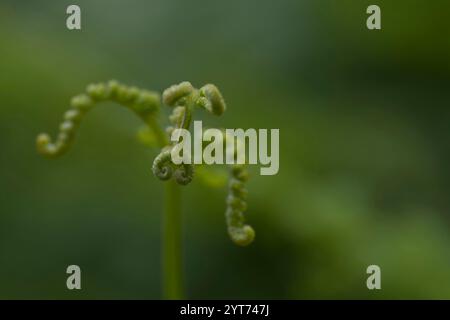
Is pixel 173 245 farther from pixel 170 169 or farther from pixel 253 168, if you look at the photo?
pixel 253 168

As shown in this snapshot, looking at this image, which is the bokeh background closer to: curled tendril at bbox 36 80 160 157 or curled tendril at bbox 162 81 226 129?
curled tendril at bbox 36 80 160 157

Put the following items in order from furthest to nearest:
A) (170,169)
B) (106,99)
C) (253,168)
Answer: (253,168) → (106,99) → (170,169)

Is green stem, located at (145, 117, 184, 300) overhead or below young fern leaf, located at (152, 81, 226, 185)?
below

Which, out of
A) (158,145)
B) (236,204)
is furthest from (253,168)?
(236,204)

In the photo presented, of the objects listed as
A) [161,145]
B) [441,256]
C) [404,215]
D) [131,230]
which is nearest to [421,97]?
[404,215]

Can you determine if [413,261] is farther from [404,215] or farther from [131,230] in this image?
[131,230]

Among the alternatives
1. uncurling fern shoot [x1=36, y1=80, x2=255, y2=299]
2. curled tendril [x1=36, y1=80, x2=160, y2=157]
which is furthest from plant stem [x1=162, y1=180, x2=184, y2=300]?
curled tendril [x1=36, y1=80, x2=160, y2=157]

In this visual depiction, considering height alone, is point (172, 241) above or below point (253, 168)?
below
